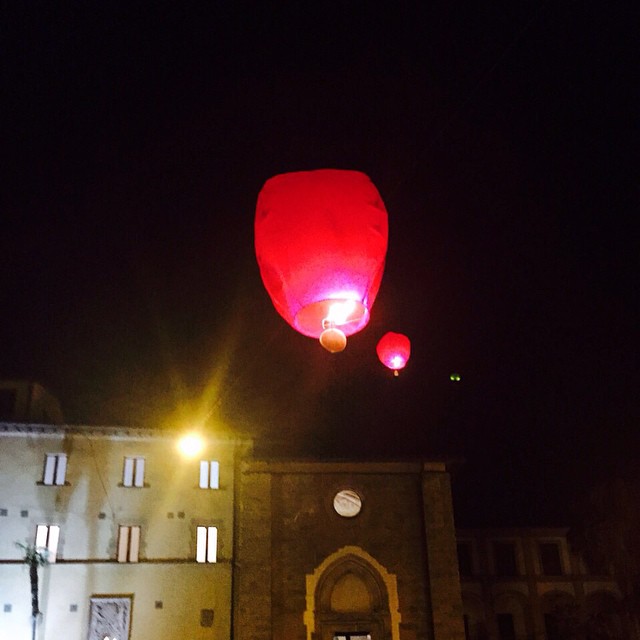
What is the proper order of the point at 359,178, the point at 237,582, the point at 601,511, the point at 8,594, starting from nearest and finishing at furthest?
1. the point at 359,178
2. the point at 8,594
3. the point at 237,582
4. the point at 601,511

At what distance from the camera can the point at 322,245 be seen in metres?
5.02

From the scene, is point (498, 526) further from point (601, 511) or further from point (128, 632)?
point (128, 632)

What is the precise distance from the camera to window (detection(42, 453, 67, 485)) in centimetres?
1984

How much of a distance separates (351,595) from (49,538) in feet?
32.2

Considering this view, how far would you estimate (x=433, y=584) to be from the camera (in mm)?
20031

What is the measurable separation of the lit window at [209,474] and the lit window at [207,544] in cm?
140

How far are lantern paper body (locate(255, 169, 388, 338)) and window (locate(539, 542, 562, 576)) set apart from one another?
28.7m

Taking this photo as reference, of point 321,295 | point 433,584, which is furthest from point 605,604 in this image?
point 321,295

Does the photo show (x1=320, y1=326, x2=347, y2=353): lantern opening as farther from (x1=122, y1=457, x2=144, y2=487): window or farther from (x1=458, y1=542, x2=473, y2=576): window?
(x1=458, y1=542, x2=473, y2=576): window

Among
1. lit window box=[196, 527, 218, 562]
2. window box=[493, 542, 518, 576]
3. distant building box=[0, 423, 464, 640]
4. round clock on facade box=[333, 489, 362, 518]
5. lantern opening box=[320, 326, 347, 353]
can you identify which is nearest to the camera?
lantern opening box=[320, 326, 347, 353]

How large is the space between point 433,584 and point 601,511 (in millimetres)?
11796

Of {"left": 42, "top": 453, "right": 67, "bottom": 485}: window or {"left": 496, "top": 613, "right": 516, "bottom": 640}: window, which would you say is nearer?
{"left": 42, "top": 453, "right": 67, "bottom": 485}: window

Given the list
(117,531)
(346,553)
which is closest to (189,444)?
(117,531)

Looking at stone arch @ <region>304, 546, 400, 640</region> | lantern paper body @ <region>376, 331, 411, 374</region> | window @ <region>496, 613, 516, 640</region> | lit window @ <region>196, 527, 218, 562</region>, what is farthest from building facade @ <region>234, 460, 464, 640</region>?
lantern paper body @ <region>376, 331, 411, 374</region>
